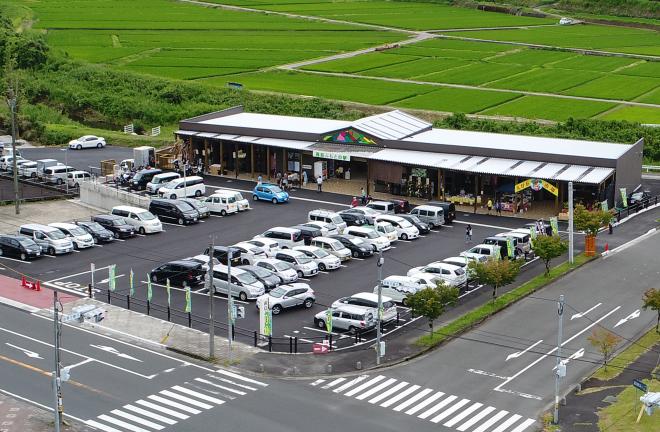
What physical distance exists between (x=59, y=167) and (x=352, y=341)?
4529 centimetres

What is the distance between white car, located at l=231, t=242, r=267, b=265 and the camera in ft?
223

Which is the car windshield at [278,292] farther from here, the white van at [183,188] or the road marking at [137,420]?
the white van at [183,188]

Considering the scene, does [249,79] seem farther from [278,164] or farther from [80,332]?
[80,332]

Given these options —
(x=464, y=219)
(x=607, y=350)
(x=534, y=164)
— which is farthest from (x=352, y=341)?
(x=534, y=164)

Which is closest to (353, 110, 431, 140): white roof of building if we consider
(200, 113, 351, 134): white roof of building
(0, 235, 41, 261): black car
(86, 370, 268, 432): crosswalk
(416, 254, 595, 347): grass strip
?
(200, 113, 351, 134): white roof of building

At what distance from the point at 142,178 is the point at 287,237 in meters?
23.2

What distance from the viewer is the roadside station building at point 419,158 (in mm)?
82188

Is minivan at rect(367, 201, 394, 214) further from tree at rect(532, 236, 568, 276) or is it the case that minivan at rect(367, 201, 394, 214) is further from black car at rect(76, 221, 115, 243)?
black car at rect(76, 221, 115, 243)

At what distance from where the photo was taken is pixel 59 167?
92500mm

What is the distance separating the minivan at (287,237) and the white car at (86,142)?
137 ft

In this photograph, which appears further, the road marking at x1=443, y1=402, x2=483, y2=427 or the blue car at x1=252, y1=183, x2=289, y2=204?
the blue car at x1=252, y1=183, x2=289, y2=204

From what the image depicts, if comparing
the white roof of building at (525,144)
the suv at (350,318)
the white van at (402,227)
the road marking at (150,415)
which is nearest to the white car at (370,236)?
the white van at (402,227)

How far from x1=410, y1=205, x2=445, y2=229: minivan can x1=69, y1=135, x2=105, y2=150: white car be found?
43009 millimetres

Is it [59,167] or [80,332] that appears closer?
[80,332]
